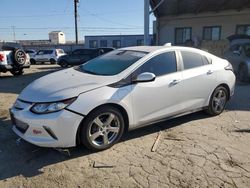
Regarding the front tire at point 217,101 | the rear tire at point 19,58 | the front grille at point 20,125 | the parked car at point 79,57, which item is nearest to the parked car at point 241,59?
the front tire at point 217,101

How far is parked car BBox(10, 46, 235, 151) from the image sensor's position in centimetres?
379

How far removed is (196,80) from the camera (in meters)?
5.22

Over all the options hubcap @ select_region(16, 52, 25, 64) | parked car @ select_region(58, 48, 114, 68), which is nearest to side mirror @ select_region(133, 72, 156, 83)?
hubcap @ select_region(16, 52, 25, 64)

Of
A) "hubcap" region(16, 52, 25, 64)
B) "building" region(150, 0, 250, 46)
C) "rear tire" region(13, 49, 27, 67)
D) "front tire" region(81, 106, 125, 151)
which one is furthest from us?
"building" region(150, 0, 250, 46)

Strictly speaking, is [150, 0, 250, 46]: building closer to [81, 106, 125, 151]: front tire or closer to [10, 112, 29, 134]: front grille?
[81, 106, 125, 151]: front tire

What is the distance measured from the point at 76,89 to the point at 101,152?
41.9 inches

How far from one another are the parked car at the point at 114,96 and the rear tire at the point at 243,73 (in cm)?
552

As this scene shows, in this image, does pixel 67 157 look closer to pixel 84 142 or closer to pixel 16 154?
pixel 84 142

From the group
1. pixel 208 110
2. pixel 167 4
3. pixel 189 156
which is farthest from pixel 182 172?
pixel 167 4

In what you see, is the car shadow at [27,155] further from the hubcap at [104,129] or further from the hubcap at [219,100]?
the hubcap at [219,100]

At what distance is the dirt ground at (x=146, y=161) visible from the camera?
3445 millimetres

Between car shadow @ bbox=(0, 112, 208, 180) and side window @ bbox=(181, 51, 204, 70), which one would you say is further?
side window @ bbox=(181, 51, 204, 70)

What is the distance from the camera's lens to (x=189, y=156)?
4.08 metres

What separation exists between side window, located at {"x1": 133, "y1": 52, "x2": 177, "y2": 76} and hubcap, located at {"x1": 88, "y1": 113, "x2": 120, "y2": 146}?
0.86 meters
